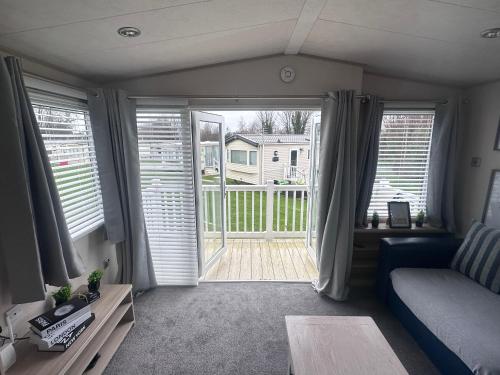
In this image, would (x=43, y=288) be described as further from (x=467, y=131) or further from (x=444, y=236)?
(x=467, y=131)

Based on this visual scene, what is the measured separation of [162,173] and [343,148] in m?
1.75

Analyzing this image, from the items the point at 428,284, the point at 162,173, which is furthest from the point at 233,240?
the point at 428,284

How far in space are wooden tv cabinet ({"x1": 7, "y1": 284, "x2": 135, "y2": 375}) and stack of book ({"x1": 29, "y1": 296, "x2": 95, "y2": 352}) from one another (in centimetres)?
4

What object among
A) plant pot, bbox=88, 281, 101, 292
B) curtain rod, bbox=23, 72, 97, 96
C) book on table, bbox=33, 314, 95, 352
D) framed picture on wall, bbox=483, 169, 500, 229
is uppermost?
curtain rod, bbox=23, 72, 97, 96

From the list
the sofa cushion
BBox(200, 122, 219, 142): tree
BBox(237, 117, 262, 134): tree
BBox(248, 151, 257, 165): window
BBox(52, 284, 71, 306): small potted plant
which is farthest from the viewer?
BBox(237, 117, 262, 134): tree

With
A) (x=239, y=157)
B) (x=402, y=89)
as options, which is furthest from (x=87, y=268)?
(x=239, y=157)

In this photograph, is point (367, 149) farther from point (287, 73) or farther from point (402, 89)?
point (287, 73)

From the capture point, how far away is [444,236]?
2.54 metres

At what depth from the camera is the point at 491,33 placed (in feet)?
4.82

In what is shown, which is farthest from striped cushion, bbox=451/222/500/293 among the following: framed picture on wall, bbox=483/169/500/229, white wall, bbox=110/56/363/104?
white wall, bbox=110/56/363/104

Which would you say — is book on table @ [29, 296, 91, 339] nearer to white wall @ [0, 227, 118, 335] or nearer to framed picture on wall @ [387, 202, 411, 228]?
white wall @ [0, 227, 118, 335]

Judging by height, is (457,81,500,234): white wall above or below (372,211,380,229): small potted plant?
above

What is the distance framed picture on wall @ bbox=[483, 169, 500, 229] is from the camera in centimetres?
Result: 217

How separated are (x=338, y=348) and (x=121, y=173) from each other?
2.17 m
